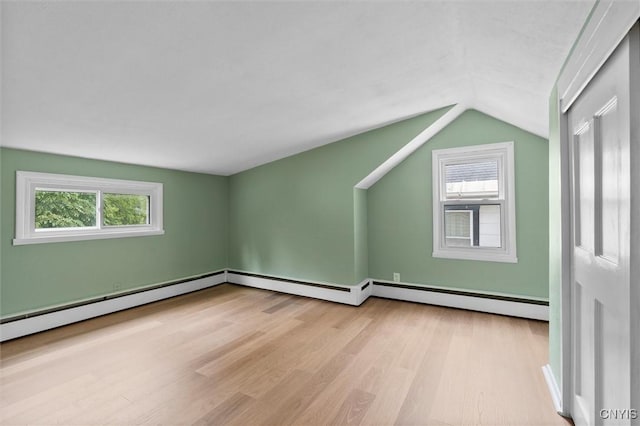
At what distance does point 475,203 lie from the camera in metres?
3.53

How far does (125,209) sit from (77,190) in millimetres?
576

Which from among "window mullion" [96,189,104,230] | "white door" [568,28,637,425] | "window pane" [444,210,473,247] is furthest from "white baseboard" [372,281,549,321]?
"window mullion" [96,189,104,230]

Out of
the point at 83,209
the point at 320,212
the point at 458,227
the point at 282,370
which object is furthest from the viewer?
the point at 320,212

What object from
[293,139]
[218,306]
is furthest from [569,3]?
[218,306]

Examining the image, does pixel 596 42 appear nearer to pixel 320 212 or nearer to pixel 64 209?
pixel 320 212

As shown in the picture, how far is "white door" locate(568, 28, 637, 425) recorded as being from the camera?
99cm

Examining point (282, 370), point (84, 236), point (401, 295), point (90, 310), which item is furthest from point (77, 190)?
point (401, 295)

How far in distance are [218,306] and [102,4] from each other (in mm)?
3254

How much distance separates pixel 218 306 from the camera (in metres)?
3.74

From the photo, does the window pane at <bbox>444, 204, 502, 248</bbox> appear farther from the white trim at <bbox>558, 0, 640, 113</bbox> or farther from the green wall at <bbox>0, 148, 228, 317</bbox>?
the green wall at <bbox>0, 148, 228, 317</bbox>

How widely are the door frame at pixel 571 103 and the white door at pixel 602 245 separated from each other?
3cm

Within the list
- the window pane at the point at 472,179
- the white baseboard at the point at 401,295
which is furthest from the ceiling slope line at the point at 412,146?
the white baseboard at the point at 401,295

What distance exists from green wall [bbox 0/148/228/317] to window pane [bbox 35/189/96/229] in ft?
0.78

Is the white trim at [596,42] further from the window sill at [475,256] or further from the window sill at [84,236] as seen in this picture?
the window sill at [84,236]
